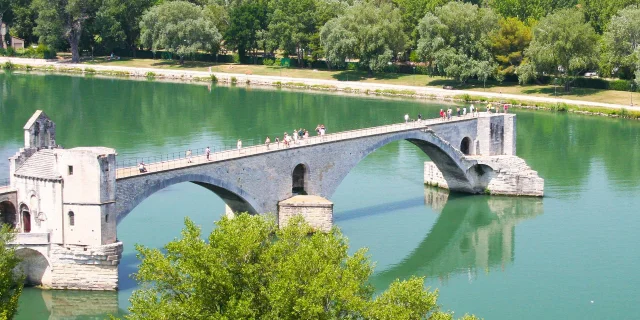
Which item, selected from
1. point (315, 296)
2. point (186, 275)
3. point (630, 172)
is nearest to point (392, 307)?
point (315, 296)

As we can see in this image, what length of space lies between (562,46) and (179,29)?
→ 51.0 metres

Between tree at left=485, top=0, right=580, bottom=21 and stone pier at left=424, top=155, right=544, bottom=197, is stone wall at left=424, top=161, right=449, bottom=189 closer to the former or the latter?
stone pier at left=424, top=155, right=544, bottom=197

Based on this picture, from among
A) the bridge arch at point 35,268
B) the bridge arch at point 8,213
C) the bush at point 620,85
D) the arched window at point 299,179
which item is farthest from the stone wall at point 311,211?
the bush at point 620,85

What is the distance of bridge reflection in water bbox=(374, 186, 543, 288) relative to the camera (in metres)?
51.2

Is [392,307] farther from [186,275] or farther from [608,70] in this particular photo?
[608,70]

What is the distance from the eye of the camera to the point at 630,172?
75.4 m

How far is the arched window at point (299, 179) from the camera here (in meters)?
56.6

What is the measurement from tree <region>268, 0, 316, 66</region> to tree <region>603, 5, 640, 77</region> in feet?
128

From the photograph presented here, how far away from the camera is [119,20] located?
142 m

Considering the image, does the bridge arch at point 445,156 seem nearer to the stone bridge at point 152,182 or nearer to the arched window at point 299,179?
the stone bridge at point 152,182

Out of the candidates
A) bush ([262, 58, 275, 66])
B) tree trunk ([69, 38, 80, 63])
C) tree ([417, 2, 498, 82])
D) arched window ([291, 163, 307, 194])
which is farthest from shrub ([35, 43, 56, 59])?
arched window ([291, 163, 307, 194])

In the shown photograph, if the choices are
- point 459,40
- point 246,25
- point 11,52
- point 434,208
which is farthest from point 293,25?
point 434,208

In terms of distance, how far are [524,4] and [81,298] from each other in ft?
320

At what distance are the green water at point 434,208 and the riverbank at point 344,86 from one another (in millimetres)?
3336
